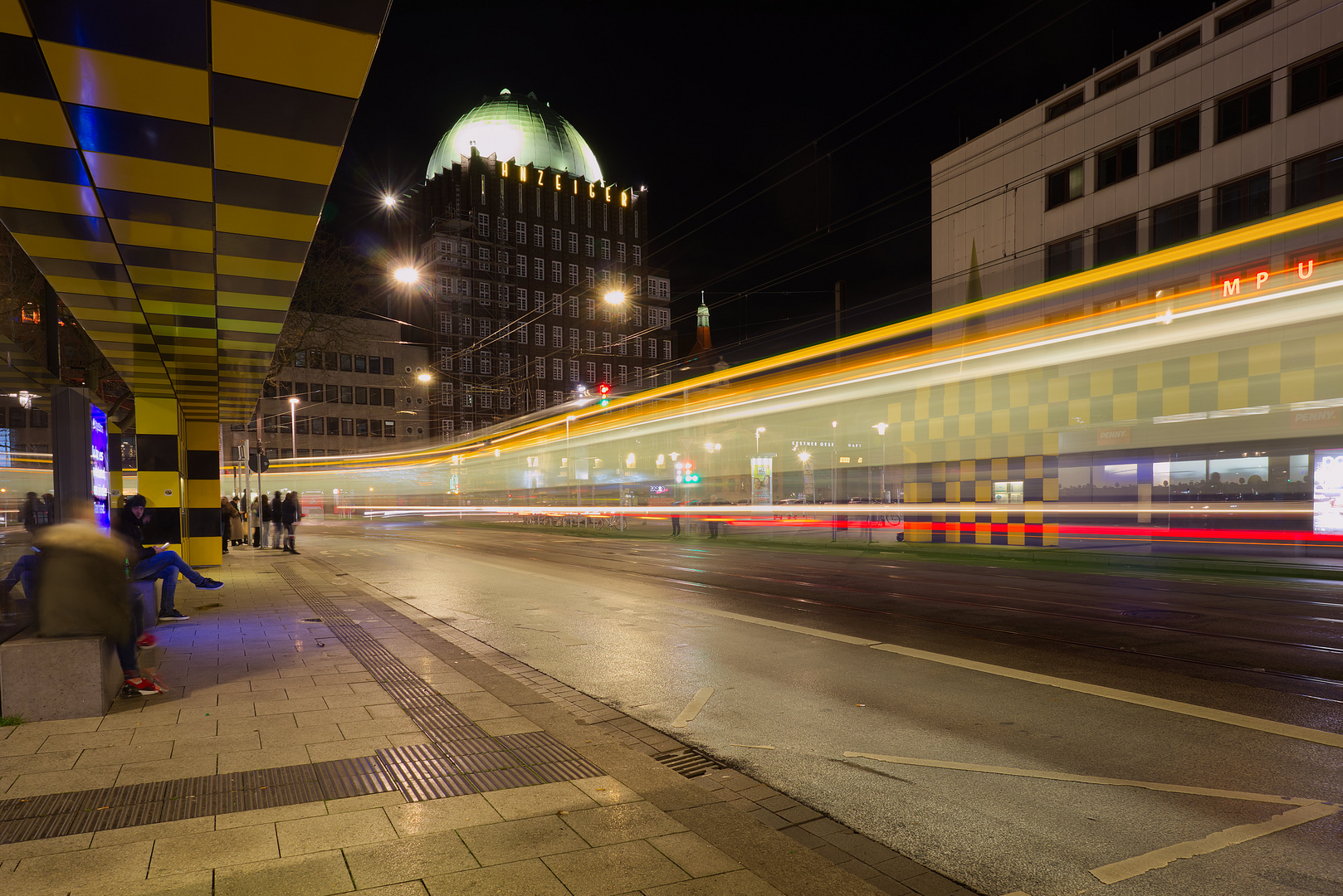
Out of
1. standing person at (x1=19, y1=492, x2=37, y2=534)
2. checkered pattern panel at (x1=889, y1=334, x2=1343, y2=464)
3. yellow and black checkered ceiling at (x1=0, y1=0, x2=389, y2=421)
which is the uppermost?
yellow and black checkered ceiling at (x1=0, y1=0, x2=389, y2=421)

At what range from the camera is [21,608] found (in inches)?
240

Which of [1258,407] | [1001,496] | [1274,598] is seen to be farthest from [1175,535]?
[1274,598]

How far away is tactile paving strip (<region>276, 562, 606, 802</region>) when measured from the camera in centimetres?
439

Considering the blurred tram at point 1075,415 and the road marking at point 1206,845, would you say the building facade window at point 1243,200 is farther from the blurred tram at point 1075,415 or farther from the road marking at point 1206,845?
the road marking at point 1206,845

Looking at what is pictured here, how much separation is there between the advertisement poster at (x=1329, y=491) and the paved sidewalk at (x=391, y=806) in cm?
1615

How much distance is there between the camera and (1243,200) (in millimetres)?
25750

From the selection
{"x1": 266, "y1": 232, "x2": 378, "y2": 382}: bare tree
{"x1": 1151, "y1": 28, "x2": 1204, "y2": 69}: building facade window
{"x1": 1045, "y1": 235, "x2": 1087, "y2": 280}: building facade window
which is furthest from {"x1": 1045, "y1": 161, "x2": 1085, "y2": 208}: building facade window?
{"x1": 266, "y1": 232, "x2": 378, "y2": 382}: bare tree

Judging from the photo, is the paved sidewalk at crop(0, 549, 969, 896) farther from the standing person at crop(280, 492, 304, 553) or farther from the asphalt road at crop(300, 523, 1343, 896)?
the standing person at crop(280, 492, 304, 553)

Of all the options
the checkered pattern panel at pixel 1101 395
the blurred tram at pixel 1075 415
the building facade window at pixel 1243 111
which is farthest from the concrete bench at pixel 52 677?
the building facade window at pixel 1243 111

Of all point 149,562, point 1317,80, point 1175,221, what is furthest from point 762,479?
point 1317,80

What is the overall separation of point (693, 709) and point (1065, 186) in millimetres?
31442

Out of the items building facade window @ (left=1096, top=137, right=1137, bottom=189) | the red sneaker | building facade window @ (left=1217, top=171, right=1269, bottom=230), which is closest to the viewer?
the red sneaker

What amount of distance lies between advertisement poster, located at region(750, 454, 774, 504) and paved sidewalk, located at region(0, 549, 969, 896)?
781 inches

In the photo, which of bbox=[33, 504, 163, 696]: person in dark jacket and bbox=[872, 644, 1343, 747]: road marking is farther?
bbox=[33, 504, 163, 696]: person in dark jacket
